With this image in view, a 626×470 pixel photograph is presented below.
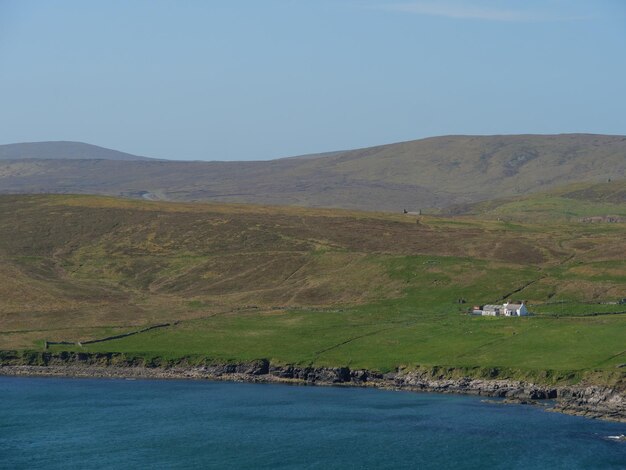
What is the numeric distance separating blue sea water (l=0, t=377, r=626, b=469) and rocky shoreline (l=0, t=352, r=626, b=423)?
8.44 ft

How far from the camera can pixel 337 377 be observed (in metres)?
100

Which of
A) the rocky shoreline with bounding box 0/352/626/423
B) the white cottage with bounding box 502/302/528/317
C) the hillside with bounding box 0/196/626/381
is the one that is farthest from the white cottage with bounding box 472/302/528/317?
the rocky shoreline with bounding box 0/352/626/423

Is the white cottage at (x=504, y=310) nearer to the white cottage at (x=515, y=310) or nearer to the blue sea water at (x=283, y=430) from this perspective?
the white cottage at (x=515, y=310)

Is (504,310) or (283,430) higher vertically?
(504,310)

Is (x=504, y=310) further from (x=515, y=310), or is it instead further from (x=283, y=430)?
(x=283, y=430)

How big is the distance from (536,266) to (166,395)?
59.6 metres

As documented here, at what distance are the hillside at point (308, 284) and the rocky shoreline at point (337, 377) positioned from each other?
151cm

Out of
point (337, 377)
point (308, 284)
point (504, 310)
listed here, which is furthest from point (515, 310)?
point (308, 284)

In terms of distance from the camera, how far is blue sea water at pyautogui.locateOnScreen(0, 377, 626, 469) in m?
70.8

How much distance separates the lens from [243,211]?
181 metres

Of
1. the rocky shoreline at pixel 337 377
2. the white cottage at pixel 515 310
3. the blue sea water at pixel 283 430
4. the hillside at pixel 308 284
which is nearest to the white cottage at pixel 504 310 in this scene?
the white cottage at pixel 515 310

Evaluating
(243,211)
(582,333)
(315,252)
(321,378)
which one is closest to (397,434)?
(321,378)

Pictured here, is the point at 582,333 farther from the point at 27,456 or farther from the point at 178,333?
the point at 27,456

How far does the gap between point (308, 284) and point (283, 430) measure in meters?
59.4
